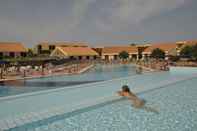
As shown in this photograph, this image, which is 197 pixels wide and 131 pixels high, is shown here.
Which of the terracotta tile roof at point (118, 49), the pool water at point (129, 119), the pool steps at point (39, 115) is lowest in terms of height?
the pool water at point (129, 119)

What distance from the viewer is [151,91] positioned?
10.1 m

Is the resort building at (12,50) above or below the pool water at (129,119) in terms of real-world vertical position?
above

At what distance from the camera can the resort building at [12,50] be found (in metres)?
40.0

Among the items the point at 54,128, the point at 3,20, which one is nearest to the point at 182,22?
the point at 3,20

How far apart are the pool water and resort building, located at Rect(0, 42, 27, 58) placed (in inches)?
1394

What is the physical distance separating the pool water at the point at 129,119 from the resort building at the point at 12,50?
116 ft

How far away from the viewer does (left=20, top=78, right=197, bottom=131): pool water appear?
17.6ft

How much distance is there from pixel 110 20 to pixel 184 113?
16.7 metres

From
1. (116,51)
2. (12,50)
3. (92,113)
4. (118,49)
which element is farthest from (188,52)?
(92,113)

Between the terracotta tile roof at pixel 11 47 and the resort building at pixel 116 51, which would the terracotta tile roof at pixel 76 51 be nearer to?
the terracotta tile roof at pixel 11 47

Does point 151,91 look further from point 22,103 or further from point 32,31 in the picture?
point 32,31

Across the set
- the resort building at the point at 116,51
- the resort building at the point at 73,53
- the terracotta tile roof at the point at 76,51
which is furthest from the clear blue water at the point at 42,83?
the resort building at the point at 116,51

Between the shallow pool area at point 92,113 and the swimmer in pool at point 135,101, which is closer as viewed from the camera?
the shallow pool area at point 92,113

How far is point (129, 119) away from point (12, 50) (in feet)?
123
